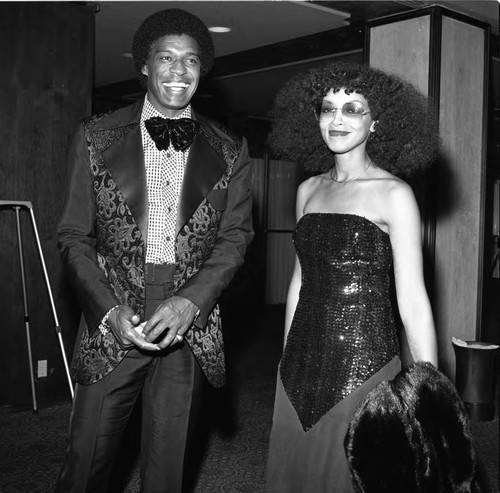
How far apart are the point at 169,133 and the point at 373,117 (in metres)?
0.69

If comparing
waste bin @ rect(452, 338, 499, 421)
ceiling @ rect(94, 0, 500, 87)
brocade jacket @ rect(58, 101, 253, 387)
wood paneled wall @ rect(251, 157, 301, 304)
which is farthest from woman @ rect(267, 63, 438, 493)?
wood paneled wall @ rect(251, 157, 301, 304)

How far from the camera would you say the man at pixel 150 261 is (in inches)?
83.3

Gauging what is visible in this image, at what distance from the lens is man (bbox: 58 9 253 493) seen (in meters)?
2.12

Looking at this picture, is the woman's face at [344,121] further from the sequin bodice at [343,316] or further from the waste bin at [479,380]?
the waste bin at [479,380]

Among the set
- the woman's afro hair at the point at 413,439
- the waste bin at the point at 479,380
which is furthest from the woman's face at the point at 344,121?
the waste bin at the point at 479,380

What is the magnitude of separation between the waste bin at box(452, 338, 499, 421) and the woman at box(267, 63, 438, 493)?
2.87 m

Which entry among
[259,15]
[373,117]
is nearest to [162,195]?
[373,117]

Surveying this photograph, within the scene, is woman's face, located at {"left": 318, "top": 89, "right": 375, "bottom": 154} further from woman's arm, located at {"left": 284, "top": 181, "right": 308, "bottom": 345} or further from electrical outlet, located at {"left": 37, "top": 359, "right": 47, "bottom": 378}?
electrical outlet, located at {"left": 37, "top": 359, "right": 47, "bottom": 378}

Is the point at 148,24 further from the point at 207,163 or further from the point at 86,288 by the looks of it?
the point at 86,288

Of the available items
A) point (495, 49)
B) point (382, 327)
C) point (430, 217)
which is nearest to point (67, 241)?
point (382, 327)

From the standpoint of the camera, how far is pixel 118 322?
2045mm

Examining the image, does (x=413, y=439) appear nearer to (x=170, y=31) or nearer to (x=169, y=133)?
(x=169, y=133)

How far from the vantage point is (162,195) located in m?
2.21

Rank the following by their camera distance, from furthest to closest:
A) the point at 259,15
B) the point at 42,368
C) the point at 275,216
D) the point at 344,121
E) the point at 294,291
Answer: the point at 275,216 < the point at 259,15 < the point at 42,368 < the point at 294,291 < the point at 344,121
